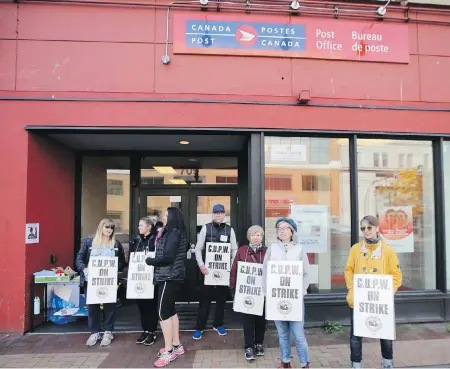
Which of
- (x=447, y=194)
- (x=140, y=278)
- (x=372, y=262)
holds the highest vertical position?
(x=447, y=194)

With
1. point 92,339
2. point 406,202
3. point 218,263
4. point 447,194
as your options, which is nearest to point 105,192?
point 92,339

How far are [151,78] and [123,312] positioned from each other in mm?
4072

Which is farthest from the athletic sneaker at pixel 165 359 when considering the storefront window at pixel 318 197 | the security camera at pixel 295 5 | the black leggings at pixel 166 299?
the security camera at pixel 295 5

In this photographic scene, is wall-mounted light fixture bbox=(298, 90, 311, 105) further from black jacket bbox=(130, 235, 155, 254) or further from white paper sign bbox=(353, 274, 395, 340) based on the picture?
black jacket bbox=(130, 235, 155, 254)

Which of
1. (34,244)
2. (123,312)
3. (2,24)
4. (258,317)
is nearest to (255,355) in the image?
(258,317)

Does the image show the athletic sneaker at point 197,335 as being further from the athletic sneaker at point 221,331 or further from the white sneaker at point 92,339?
the white sneaker at point 92,339

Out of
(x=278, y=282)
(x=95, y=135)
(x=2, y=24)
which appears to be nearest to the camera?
(x=278, y=282)

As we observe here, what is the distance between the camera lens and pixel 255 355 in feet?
14.1

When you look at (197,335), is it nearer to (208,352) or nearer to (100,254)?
(208,352)

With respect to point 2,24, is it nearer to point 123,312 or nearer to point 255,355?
point 123,312

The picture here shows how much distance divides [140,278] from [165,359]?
3.77ft

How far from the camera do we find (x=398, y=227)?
6074 millimetres

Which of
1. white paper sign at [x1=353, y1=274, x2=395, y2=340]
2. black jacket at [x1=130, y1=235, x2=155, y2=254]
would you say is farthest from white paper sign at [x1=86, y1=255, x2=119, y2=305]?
white paper sign at [x1=353, y1=274, x2=395, y2=340]

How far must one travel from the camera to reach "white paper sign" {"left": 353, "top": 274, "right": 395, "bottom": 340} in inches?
139
